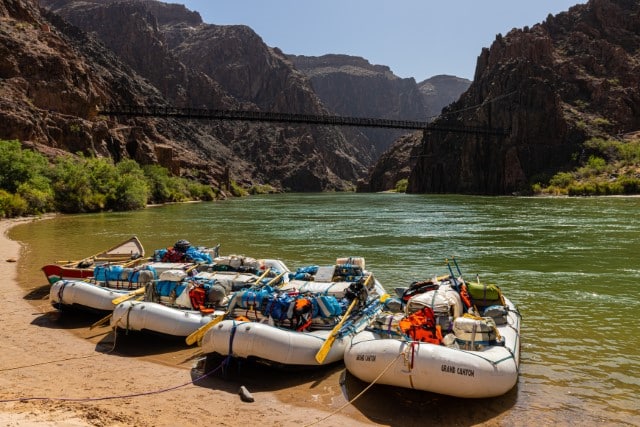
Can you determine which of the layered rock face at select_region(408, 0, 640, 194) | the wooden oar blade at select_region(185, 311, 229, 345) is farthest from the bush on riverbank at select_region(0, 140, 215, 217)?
the layered rock face at select_region(408, 0, 640, 194)

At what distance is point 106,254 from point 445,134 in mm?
117142

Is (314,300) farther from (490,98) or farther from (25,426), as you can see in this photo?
(490,98)

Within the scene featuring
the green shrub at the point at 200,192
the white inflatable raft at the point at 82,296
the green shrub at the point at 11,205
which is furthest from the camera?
the green shrub at the point at 200,192

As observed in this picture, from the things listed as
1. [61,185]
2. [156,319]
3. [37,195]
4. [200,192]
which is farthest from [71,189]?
[156,319]

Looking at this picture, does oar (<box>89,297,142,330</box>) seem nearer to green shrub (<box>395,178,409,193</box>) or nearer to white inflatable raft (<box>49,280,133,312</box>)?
white inflatable raft (<box>49,280,133,312</box>)

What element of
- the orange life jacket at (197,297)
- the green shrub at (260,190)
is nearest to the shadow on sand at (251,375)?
the orange life jacket at (197,297)

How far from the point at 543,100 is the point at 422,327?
96.9m

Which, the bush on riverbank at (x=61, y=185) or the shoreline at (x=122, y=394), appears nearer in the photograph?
the shoreline at (x=122, y=394)

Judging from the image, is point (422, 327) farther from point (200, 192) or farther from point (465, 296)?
point (200, 192)

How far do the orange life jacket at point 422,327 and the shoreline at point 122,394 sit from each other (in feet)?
4.99

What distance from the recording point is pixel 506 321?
368 inches

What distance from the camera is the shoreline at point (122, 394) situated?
6496 millimetres

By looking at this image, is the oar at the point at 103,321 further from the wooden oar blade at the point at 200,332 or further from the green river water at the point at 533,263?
the green river water at the point at 533,263

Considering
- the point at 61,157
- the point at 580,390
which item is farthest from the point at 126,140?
the point at 580,390
